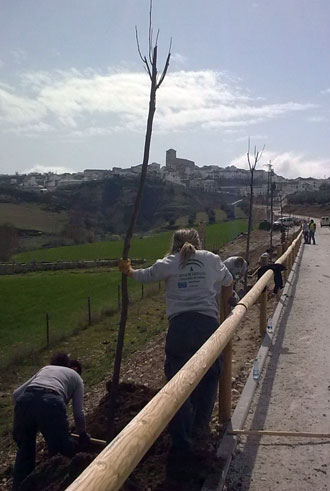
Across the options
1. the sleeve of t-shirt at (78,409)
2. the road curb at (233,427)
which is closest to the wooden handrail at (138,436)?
the road curb at (233,427)

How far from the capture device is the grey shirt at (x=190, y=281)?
436cm

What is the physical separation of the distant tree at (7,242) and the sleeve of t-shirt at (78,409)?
6404cm

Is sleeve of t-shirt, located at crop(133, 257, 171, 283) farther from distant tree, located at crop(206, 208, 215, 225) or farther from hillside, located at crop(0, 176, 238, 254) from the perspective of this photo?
distant tree, located at crop(206, 208, 215, 225)

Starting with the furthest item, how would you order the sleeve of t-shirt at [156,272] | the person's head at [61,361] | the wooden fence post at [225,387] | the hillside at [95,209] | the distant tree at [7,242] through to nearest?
the hillside at [95,209]
the distant tree at [7,242]
the person's head at [61,361]
the wooden fence post at [225,387]
the sleeve of t-shirt at [156,272]

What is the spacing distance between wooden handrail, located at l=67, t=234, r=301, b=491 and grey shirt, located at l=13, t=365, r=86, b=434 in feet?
5.38

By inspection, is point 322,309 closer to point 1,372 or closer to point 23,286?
point 1,372

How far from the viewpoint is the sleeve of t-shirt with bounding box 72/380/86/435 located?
15.6ft

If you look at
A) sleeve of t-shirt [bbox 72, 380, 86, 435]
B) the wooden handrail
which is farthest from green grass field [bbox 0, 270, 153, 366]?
the wooden handrail

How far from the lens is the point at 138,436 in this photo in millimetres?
2260

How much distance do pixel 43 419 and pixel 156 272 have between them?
1.42 metres

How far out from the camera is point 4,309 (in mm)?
35250

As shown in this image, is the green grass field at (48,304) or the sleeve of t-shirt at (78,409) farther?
the green grass field at (48,304)

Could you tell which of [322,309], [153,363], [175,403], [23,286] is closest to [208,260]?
[175,403]

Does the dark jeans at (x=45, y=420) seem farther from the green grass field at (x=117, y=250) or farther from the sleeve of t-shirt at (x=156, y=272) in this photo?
the green grass field at (x=117, y=250)
